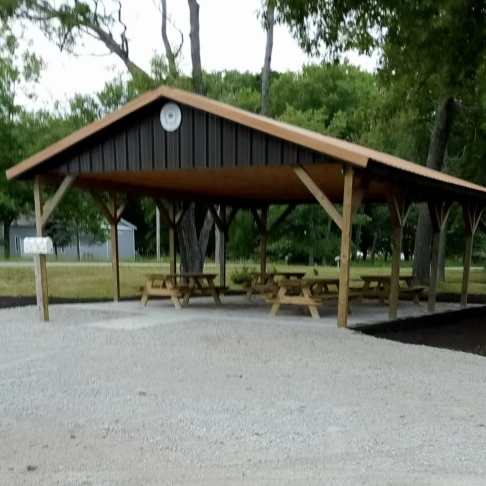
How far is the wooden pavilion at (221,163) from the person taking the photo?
8344mm

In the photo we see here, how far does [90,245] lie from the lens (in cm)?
4566

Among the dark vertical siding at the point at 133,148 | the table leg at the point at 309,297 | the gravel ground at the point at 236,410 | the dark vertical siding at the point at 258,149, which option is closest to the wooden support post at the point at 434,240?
the table leg at the point at 309,297

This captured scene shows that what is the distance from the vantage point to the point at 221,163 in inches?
349

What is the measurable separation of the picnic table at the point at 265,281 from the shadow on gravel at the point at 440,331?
7.87ft

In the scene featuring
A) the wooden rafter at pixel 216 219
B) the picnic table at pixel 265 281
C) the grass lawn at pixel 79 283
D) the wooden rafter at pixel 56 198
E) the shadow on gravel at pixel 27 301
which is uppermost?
the wooden rafter at pixel 56 198

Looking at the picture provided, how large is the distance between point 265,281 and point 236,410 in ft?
30.2

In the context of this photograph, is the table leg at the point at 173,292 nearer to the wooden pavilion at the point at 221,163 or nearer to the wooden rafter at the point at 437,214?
the wooden pavilion at the point at 221,163

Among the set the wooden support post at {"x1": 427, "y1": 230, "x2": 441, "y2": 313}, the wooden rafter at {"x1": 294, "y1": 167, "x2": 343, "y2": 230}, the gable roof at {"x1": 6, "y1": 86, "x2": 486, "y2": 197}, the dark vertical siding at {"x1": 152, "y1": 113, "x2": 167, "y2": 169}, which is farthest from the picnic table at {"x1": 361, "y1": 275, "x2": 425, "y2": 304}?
the dark vertical siding at {"x1": 152, "y1": 113, "x2": 167, "y2": 169}

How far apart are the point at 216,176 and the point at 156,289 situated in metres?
2.61

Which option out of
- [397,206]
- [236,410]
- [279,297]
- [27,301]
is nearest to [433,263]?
[397,206]

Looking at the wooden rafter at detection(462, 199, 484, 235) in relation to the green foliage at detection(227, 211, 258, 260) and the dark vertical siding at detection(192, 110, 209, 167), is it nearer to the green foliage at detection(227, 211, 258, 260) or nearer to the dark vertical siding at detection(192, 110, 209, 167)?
the dark vertical siding at detection(192, 110, 209, 167)

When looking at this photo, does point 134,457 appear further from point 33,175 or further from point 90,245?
point 90,245

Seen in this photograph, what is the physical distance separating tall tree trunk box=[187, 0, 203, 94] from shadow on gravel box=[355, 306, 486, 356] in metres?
10.0

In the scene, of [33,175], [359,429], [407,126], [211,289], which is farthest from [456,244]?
[359,429]
